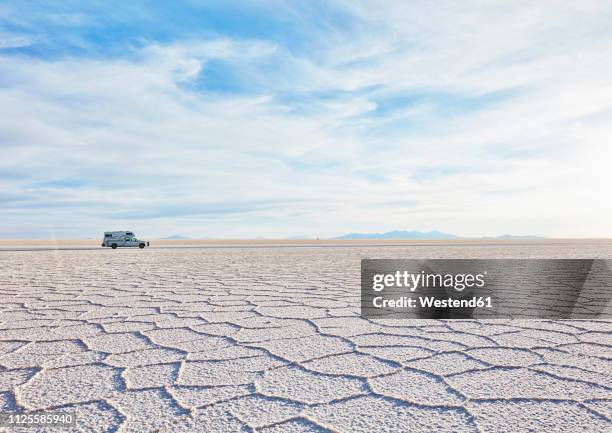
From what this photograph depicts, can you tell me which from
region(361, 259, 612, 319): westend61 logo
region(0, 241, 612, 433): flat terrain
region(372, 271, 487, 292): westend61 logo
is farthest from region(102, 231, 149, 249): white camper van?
region(0, 241, 612, 433): flat terrain

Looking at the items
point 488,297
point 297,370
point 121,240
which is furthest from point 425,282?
point 121,240

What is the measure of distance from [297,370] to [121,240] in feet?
66.1

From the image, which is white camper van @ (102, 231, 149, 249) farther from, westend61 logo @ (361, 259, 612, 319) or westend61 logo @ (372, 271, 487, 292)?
westend61 logo @ (372, 271, 487, 292)

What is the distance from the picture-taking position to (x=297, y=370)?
2.10 meters

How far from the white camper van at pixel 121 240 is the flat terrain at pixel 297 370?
17610 mm

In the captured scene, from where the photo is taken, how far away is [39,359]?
229cm

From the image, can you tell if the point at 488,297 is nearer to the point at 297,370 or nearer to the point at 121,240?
the point at 297,370

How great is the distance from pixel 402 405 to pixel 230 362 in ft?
2.89

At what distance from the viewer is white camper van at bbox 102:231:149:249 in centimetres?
2048

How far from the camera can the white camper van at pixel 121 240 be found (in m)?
20.5

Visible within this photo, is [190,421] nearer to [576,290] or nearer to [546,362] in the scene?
[546,362]

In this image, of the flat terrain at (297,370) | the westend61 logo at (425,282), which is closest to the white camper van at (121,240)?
the westend61 logo at (425,282)

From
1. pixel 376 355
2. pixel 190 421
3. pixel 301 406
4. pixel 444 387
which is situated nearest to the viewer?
pixel 190 421

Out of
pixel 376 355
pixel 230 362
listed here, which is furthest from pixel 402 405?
pixel 230 362
